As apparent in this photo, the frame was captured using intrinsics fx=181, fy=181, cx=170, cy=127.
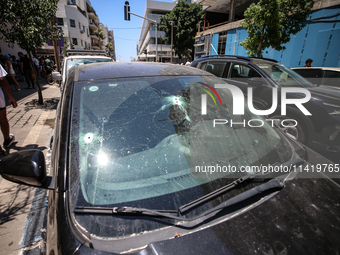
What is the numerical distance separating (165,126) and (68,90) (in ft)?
2.99

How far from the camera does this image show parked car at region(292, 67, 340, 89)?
546 cm

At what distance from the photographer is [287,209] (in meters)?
1.02

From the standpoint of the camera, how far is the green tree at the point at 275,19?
7.21 m

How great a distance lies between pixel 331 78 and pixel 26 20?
998 centimetres

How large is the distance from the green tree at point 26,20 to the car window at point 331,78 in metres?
9.57

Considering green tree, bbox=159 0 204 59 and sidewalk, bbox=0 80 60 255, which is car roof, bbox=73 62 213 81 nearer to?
sidewalk, bbox=0 80 60 255

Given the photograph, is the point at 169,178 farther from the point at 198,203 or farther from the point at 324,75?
the point at 324,75

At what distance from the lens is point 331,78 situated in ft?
18.2

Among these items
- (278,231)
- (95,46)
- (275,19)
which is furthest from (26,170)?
(95,46)

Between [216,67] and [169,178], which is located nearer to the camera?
[169,178]

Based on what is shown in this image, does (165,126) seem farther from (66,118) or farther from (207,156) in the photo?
(66,118)

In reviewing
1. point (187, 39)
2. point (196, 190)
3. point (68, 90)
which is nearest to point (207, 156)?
point (196, 190)

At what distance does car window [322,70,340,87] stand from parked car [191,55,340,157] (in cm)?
180

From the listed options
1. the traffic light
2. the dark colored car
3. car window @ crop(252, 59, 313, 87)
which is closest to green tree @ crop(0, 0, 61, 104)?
the dark colored car
